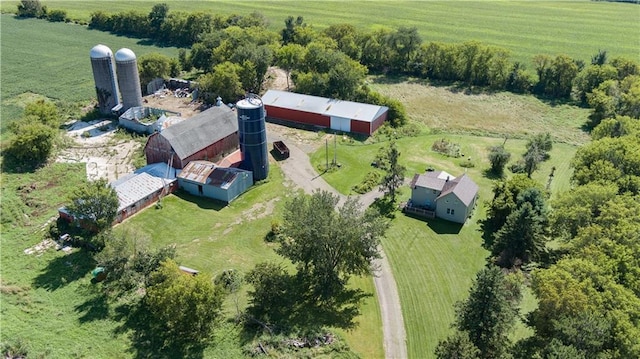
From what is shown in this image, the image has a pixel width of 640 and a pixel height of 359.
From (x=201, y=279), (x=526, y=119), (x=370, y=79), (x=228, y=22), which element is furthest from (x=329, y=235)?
(x=228, y=22)

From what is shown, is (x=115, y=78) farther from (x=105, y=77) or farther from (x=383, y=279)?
(x=383, y=279)

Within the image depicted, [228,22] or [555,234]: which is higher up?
[228,22]

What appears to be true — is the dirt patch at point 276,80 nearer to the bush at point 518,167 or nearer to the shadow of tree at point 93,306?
the bush at point 518,167

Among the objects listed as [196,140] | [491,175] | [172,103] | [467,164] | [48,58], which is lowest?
[491,175]

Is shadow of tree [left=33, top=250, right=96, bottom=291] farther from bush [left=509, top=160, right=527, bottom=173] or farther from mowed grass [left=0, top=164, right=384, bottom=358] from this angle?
bush [left=509, top=160, right=527, bottom=173]

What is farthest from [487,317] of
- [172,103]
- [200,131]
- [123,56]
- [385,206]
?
[172,103]

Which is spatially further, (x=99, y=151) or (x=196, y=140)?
(x=99, y=151)

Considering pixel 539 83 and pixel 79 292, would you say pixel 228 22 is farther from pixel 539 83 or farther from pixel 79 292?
pixel 79 292

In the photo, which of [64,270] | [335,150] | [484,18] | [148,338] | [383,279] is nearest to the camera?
[148,338]
